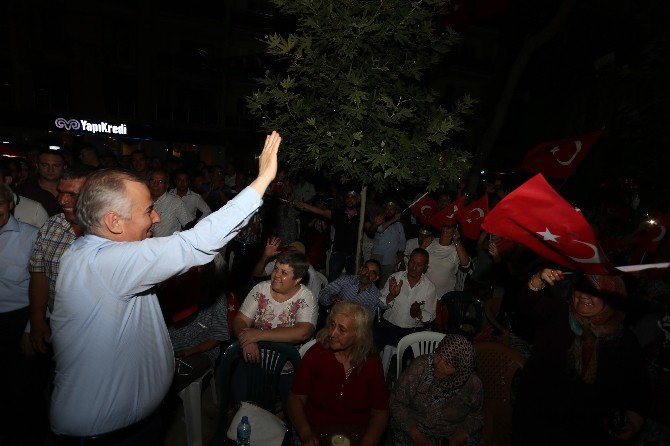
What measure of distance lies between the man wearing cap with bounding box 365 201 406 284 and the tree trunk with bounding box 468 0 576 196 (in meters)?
4.83

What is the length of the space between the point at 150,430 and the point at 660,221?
6.76m

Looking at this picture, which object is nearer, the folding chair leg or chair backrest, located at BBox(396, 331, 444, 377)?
the folding chair leg

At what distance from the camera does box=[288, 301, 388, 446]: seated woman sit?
3.10 m

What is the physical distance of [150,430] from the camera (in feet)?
7.22

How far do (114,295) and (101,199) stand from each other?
461 millimetres

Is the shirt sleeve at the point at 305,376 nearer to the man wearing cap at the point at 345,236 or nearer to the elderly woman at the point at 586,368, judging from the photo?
the elderly woman at the point at 586,368

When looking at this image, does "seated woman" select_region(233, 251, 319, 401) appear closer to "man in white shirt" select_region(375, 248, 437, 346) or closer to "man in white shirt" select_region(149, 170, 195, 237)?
"man in white shirt" select_region(375, 248, 437, 346)

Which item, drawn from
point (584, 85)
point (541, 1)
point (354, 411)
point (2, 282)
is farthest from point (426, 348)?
point (584, 85)

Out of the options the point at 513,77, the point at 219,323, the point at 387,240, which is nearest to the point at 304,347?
the point at 219,323

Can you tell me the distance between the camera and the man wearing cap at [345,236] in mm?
7246

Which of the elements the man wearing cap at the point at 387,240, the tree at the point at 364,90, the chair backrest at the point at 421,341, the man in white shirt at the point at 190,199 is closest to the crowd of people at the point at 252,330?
the chair backrest at the point at 421,341

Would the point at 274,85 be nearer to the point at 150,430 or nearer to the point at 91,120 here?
the point at 150,430

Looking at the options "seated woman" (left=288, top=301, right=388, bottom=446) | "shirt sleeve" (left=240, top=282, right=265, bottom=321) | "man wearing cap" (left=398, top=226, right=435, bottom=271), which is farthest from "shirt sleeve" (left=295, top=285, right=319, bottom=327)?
"man wearing cap" (left=398, top=226, right=435, bottom=271)

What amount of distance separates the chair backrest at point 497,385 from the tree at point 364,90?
1.90 meters
